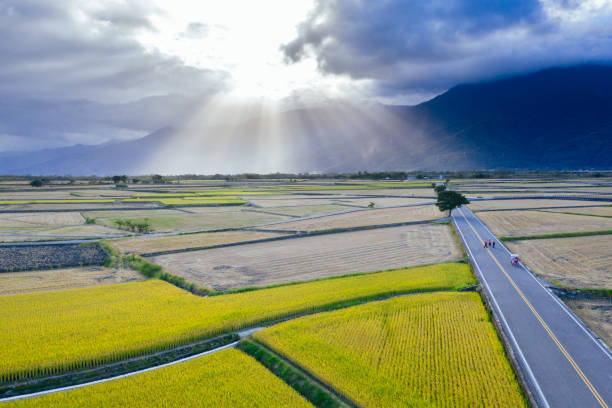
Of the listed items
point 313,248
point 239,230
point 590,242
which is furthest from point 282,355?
point 590,242

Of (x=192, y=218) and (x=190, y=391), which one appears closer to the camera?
(x=190, y=391)

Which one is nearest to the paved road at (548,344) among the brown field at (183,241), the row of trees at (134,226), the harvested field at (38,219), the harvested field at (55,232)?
the brown field at (183,241)

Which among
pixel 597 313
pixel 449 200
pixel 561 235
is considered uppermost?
pixel 449 200

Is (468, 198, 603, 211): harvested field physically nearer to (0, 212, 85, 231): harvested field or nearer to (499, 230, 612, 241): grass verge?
(499, 230, 612, 241): grass verge

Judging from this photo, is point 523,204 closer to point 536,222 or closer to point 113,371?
point 536,222

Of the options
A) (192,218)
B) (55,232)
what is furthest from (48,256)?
(192,218)

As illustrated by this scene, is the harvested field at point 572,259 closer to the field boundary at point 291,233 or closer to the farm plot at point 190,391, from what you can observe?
the field boundary at point 291,233

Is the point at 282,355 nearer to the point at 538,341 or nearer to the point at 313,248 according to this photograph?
the point at 538,341
